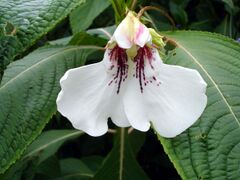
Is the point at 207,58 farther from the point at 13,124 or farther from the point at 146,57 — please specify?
the point at 13,124

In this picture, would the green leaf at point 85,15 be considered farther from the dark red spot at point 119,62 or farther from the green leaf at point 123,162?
the dark red spot at point 119,62

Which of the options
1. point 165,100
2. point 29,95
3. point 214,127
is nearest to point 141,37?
point 165,100

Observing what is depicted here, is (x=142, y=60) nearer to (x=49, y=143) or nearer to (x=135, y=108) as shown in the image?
(x=135, y=108)

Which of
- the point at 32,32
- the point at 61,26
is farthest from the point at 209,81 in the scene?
the point at 61,26

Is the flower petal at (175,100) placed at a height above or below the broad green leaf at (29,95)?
above

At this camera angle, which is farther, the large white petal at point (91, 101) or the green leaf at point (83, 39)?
the green leaf at point (83, 39)

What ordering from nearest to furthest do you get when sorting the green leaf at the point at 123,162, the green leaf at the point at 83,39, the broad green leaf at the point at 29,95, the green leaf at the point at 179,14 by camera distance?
the broad green leaf at the point at 29,95
the green leaf at the point at 83,39
the green leaf at the point at 123,162
the green leaf at the point at 179,14

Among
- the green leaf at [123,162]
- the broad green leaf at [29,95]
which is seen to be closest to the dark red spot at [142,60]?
the broad green leaf at [29,95]
